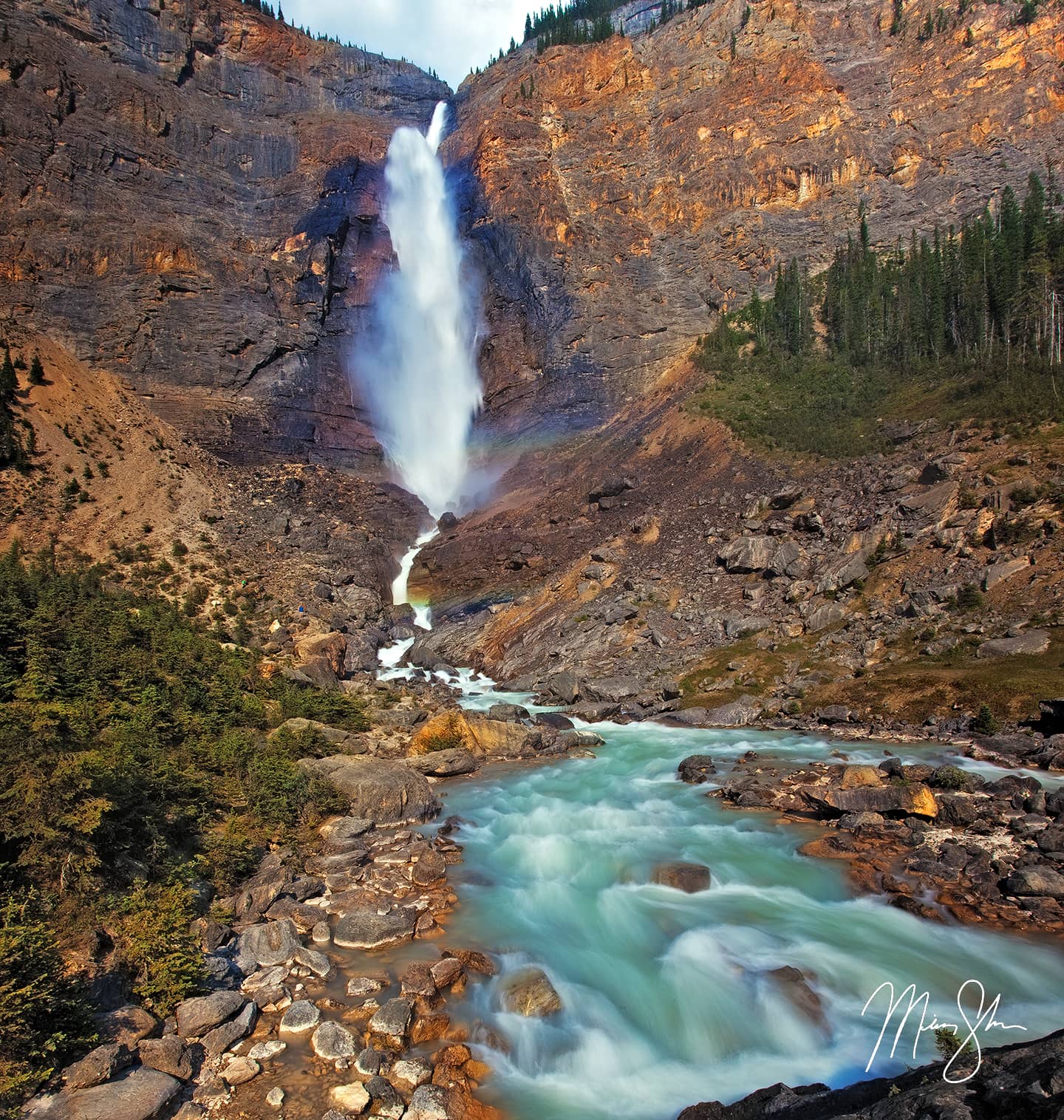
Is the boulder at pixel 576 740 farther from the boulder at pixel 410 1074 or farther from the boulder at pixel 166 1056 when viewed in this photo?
the boulder at pixel 166 1056

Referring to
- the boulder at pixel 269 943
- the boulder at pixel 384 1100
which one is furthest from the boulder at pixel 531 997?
the boulder at pixel 269 943

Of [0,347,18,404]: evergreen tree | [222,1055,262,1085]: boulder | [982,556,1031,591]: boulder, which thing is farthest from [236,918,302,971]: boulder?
[0,347,18,404]: evergreen tree

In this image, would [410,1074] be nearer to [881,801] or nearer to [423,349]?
[881,801]

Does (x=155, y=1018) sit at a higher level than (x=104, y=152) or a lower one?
lower

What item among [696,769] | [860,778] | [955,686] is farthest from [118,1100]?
[955,686]

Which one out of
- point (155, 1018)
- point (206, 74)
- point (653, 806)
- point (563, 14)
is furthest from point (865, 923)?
point (563, 14)

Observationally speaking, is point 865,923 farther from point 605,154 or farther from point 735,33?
point 735,33
